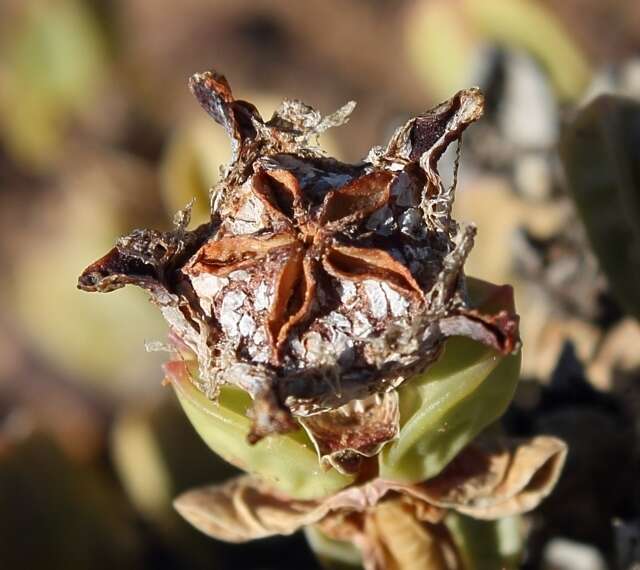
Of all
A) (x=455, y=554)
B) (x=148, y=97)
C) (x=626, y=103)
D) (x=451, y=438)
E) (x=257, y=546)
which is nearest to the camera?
(x=451, y=438)

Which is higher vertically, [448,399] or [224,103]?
[224,103]

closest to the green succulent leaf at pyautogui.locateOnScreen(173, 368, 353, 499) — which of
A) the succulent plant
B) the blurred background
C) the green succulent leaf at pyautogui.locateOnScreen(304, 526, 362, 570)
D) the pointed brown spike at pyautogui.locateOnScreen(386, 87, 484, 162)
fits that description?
the succulent plant

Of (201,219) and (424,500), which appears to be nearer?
(424,500)

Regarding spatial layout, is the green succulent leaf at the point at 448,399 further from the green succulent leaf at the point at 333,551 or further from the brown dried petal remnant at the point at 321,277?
the green succulent leaf at the point at 333,551

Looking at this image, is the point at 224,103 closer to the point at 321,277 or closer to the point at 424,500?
the point at 321,277

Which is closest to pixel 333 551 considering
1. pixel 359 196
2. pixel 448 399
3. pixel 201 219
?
pixel 448 399

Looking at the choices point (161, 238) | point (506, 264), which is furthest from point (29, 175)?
point (161, 238)

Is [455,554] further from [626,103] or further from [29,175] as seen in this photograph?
[29,175]
